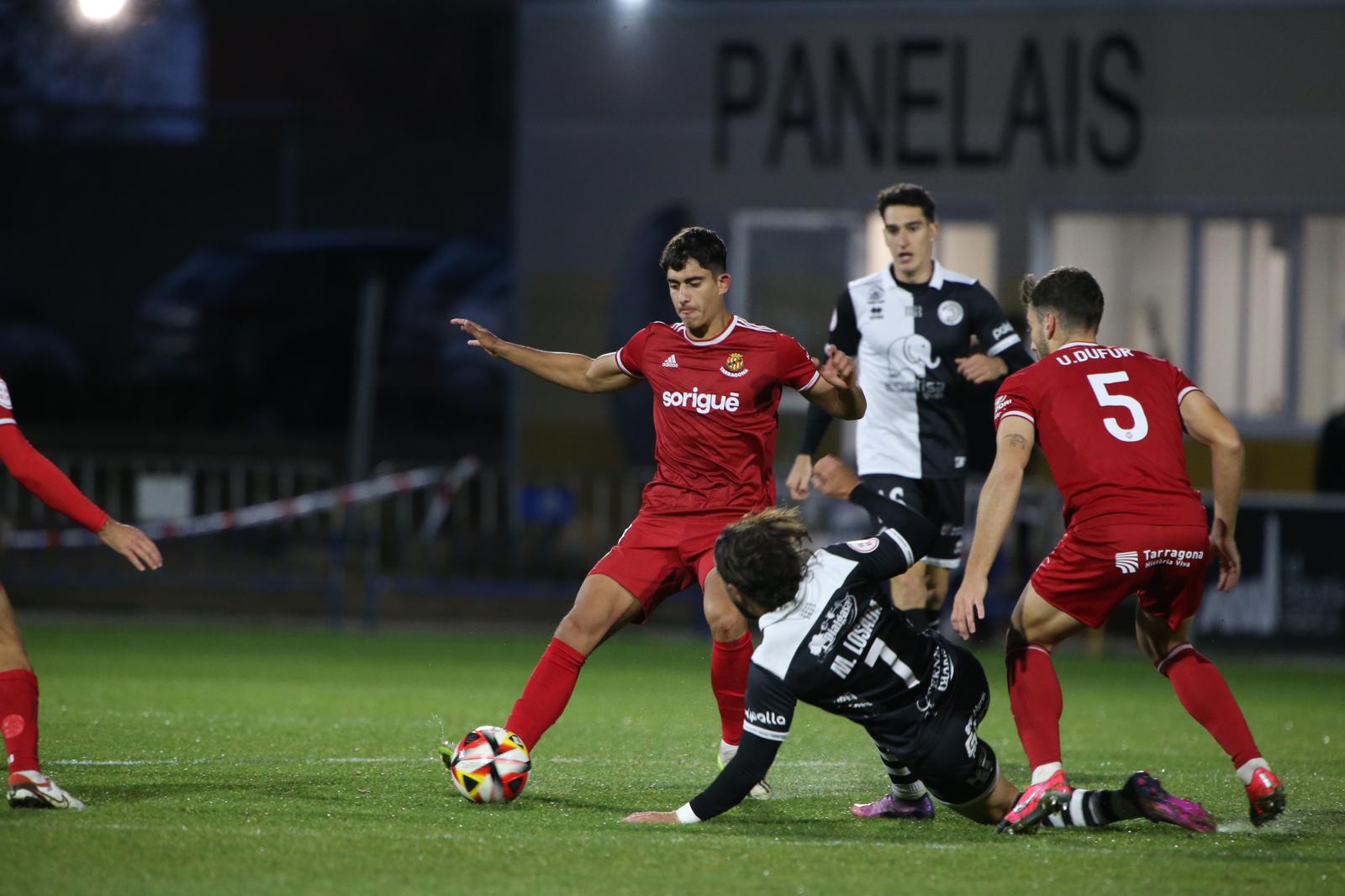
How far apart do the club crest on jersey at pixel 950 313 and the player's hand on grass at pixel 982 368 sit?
0.34 metres

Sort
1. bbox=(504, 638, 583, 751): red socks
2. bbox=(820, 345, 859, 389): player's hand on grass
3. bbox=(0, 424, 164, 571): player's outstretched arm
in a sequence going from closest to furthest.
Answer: bbox=(0, 424, 164, 571): player's outstretched arm → bbox=(820, 345, 859, 389): player's hand on grass → bbox=(504, 638, 583, 751): red socks

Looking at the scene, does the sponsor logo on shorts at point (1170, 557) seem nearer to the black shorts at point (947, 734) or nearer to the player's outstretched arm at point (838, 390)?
the black shorts at point (947, 734)

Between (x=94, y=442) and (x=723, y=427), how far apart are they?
49.4ft

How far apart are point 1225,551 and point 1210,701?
566 mm

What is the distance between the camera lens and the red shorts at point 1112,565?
636 cm

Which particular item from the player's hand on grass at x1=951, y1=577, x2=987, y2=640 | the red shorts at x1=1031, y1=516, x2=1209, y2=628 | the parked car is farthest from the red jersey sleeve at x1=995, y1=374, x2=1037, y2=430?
the parked car

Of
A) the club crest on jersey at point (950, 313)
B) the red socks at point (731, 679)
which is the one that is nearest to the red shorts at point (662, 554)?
the red socks at point (731, 679)

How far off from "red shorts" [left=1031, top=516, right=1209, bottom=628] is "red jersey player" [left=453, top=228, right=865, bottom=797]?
108cm

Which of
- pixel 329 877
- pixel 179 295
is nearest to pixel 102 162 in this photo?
pixel 179 295

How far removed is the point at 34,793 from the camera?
6.30 m

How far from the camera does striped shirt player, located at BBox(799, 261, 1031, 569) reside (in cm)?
843

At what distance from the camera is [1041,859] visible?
5.80m

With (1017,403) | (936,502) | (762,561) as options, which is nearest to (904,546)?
(762,561)

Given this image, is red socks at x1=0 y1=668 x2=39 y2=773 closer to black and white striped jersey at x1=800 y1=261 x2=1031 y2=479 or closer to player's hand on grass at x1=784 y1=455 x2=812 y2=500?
player's hand on grass at x1=784 y1=455 x2=812 y2=500
